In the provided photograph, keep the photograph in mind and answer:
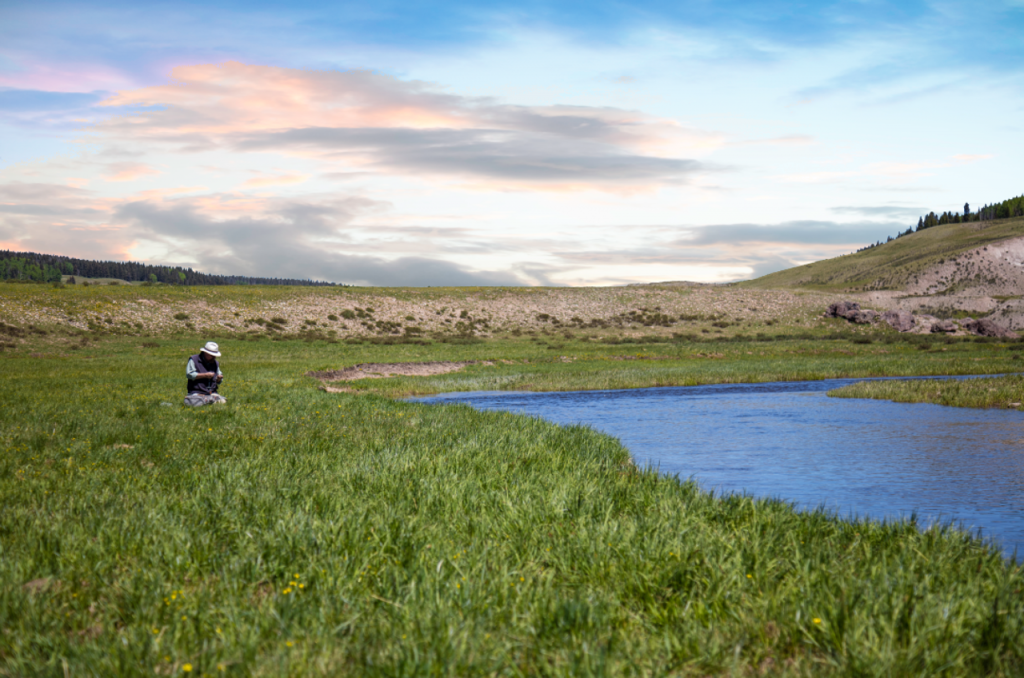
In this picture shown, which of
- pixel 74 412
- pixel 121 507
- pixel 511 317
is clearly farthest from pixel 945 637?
pixel 511 317

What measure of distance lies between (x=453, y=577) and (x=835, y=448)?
13609 mm

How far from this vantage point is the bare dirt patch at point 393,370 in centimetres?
3869

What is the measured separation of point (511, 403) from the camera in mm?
28859

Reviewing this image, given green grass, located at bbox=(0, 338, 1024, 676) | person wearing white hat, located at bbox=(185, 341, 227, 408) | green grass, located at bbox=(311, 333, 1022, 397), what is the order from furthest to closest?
green grass, located at bbox=(311, 333, 1022, 397) < person wearing white hat, located at bbox=(185, 341, 227, 408) < green grass, located at bbox=(0, 338, 1024, 676)

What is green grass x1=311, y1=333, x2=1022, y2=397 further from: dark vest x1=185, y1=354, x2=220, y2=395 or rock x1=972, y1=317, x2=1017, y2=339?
dark vest x1=185, y1=354, x2=220, y2=395

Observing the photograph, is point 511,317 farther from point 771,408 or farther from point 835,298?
point 771,408

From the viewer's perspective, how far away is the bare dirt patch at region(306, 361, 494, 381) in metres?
38.7

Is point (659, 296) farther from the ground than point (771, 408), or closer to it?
farther from the ground

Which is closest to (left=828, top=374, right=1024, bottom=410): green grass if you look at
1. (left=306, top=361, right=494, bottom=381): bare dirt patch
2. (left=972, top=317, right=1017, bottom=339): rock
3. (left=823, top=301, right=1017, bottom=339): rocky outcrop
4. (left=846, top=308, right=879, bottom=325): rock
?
(left=306, top=361, right=494, bottom=381): bare dirt patch

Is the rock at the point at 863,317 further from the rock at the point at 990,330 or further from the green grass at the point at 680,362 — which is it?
the green grass at the point at 680,362

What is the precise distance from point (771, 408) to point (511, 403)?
1052 cm

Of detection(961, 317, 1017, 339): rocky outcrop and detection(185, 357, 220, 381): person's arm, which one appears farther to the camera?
detection(961, 317, 1017, 339): rocky outcrop

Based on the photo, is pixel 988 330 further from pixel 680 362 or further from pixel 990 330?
pixel 680 362

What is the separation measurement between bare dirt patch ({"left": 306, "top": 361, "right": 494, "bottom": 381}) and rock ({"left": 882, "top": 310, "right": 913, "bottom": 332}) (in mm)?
62151
